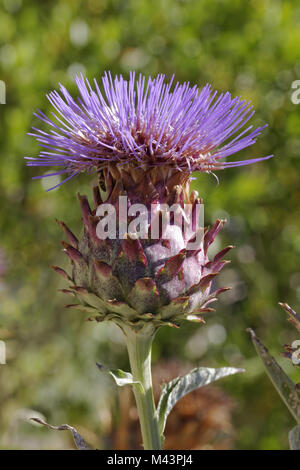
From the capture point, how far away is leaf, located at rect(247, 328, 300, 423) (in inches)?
27.7

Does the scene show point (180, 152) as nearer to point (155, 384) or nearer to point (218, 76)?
point (155, 384)

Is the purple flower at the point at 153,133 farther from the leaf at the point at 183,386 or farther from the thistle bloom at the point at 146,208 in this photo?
the leaf at the point at 183,386

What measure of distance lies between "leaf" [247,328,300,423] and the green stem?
0.15 m

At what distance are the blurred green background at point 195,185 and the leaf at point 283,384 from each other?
108 cm

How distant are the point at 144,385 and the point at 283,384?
0.18 metres

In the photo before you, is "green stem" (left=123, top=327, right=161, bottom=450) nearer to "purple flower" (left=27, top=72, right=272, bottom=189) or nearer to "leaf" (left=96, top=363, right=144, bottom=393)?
"leaf" (left=96, top=363, right=144, bottom=393)

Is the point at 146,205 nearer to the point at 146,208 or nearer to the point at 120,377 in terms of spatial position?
the point at 146,208

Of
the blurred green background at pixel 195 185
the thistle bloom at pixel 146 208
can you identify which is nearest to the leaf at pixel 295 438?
the thistle bloom at pixel 146 208

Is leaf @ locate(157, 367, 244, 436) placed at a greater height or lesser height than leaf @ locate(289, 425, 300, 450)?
greater

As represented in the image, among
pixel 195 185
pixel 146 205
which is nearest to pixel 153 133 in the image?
pixel 146 205

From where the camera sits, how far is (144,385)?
29.6 inches

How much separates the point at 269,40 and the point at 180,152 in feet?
4.44

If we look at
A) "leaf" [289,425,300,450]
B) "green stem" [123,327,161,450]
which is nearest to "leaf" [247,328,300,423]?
"leaf" [289,425,300,450]
